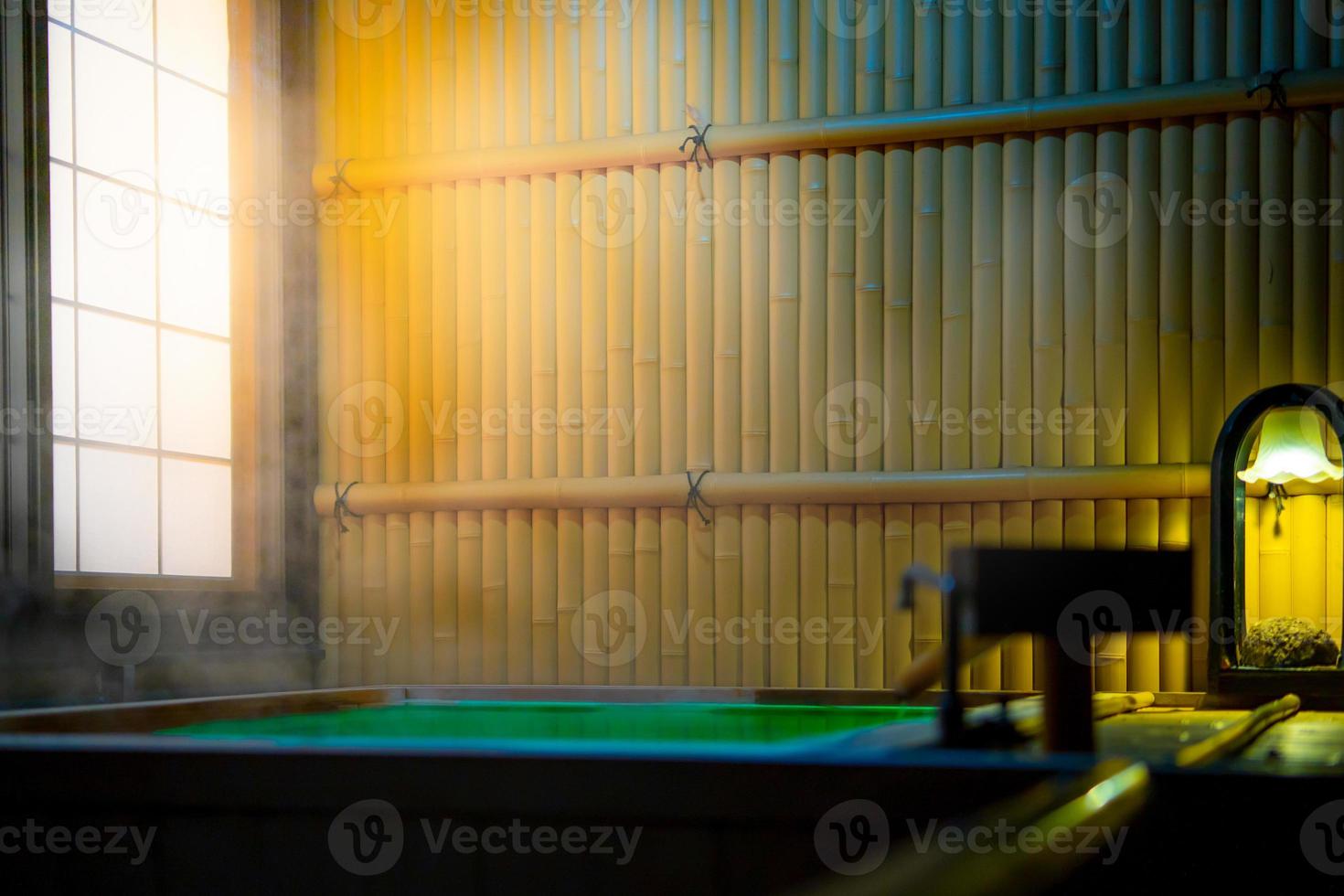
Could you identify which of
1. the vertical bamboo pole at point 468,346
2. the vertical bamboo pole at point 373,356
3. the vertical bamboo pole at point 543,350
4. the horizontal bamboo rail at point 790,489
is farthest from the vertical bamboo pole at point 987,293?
the vertical bamboo pole at point 373,356

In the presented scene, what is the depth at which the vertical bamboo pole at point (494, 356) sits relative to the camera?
4.84 m

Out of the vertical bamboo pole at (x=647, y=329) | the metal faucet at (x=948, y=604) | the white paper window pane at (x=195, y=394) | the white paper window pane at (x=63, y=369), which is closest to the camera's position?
the metal faucet at (x=948, y=604)

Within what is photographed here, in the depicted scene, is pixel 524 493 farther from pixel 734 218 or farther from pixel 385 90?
pixel 385 90

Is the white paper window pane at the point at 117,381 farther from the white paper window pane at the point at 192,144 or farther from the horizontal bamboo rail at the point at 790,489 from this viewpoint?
the horizontal bamboo rail at the point at 790,489

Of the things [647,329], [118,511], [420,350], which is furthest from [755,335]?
[118,511]

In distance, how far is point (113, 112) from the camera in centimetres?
434

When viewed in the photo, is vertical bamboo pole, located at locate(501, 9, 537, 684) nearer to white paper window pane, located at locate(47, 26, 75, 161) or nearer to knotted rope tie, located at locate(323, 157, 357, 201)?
knotted rope tie, located at locate(323, 157, 357, 201)

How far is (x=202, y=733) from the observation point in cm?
270

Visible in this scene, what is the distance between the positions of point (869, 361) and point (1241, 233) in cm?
129

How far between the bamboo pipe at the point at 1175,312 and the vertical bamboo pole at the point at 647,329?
5.82 ft

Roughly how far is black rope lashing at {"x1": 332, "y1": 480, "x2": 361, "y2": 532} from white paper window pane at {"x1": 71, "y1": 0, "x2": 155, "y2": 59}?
5.74 ft

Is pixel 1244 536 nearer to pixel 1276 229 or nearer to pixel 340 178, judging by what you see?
pixel 1276 229

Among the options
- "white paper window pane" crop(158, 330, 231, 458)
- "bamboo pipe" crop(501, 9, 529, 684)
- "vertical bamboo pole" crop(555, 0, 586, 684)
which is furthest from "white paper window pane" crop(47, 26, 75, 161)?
"vertical bamboo pole" crop(555, 0, 586, 684)

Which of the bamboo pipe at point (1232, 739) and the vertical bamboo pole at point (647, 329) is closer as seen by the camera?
the bamboo pipe at point (1232, 739)
